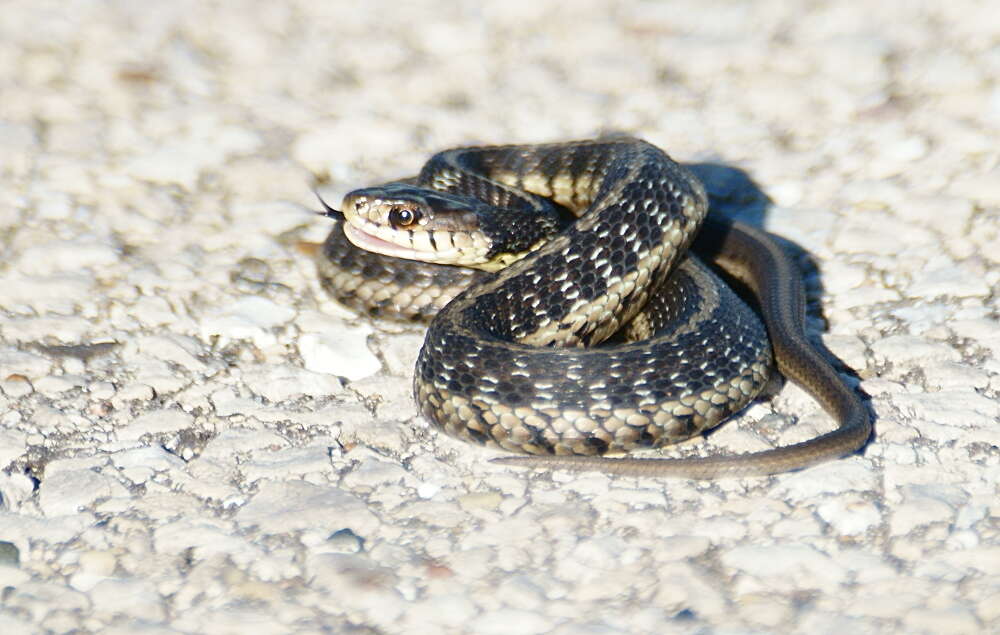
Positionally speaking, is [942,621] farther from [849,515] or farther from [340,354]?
[340,354]

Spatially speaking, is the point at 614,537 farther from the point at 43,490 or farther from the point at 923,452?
the point at 43,490

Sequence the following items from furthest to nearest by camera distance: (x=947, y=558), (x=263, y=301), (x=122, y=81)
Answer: (x=122, y=81)
(x=263, y=301)
(x=947, y=558)

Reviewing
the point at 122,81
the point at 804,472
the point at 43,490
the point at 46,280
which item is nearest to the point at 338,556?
the point at 43,490

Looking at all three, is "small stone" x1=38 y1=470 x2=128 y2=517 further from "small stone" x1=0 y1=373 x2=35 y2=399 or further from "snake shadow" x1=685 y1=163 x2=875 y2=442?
"snake shadow" x1=685 y1=163 x2=875 y2=442

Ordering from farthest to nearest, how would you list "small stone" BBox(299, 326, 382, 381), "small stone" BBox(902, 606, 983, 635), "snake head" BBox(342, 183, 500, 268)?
"snake head" BBox(342, 183, 500, 268)
"small stone" BBox(299, 326, 382, 381)
"small stone" BBox(902, 606, 983, 635)

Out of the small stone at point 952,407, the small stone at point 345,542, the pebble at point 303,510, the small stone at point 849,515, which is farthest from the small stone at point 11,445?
the small stone at point 952,407

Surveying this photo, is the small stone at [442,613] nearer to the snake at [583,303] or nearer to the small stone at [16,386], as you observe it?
the snake at [583,303]

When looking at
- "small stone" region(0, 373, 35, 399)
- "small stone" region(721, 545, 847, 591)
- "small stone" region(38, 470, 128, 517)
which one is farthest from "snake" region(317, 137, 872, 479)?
"small stone" region(0, 373, 35, 399)
